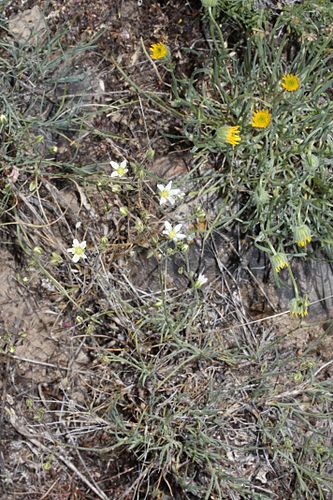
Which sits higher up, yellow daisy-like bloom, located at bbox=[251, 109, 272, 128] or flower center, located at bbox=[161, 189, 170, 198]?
yellow daisy-like bloom, located at bbox=[251, 109, 272, 128]

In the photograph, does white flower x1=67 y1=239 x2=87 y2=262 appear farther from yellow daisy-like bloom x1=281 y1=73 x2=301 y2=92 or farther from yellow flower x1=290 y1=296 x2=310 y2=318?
yellow daisy-like bloom x1=281 y1=73 x2=301 y2=92

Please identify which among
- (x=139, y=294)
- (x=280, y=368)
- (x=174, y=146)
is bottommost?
(x=280, y=368)

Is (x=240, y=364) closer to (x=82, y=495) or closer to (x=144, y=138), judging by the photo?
(x=82, y=495)

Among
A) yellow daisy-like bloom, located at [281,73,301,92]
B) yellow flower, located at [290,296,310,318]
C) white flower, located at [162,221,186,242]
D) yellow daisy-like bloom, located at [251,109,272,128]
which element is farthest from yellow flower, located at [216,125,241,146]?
yellow flower, located at [290,296,310,318]

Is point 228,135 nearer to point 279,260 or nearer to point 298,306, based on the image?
point 279,260

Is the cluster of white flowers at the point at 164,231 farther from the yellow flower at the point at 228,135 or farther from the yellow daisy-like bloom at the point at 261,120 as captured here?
the yellow daisy-like bloom at the point at 261,120

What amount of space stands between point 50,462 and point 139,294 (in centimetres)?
79

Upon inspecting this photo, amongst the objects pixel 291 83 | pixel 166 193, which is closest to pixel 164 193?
pixel 166 193

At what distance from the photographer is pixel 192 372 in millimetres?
2820

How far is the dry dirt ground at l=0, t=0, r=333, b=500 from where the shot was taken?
9.14ft

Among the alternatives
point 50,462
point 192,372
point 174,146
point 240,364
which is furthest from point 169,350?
point 174,146

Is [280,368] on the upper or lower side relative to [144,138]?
lower

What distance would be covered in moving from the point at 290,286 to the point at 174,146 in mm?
793

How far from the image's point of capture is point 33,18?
2871 millimetres
